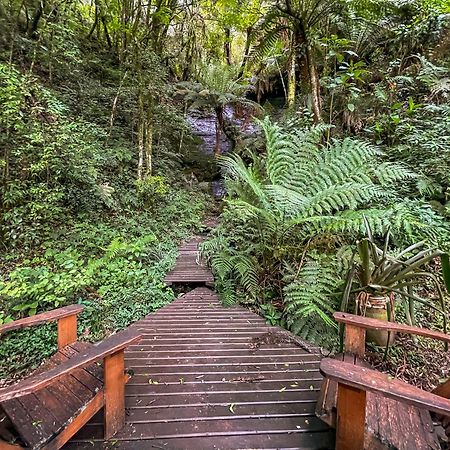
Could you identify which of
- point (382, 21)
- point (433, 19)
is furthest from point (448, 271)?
point (382, 21)

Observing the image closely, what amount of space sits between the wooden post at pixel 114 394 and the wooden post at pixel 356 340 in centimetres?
125

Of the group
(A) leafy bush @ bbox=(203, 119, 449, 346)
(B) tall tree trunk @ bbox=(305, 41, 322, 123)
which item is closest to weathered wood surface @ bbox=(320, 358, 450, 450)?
(A) leafy bush @ bbox=(203, 119, 449, 346)

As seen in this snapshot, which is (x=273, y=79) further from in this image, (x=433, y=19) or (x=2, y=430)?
(x=2, y=430)

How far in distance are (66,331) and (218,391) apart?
0.99 m

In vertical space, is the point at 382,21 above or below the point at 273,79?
below

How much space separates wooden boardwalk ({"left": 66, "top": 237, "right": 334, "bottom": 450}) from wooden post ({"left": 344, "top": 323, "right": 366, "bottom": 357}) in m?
0.34

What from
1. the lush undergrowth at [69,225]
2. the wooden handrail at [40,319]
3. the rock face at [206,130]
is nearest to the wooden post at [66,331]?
the wooden handrail at [40,319]

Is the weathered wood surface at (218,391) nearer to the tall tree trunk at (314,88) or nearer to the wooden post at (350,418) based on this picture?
the wooden post at (350,418)

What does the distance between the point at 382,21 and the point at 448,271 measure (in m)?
5.88

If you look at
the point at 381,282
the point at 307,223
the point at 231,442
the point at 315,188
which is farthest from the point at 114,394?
the point at 315,188

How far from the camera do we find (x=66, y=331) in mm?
1872

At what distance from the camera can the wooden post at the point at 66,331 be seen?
1845mm

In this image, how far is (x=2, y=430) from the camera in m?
1.22

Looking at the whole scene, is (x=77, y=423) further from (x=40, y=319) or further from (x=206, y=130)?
(x=206, y=130)
